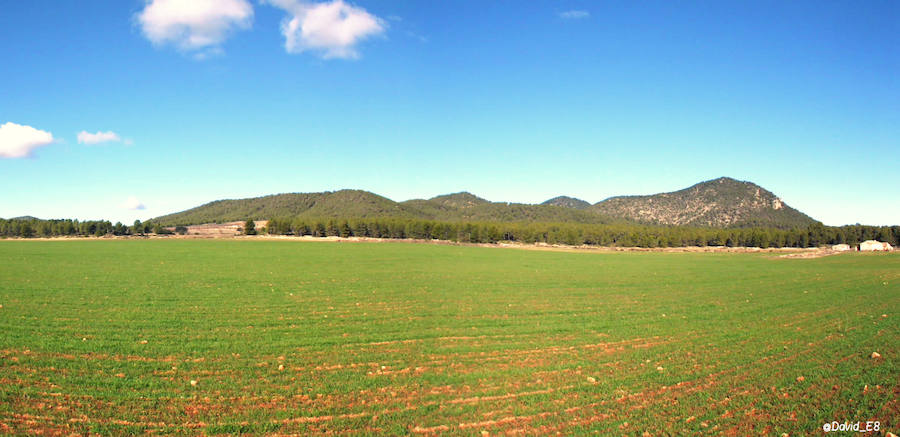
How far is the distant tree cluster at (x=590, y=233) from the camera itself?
149 metres

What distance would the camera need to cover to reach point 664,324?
19750 mm

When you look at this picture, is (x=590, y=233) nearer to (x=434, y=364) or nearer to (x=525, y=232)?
(x=525, y=232)

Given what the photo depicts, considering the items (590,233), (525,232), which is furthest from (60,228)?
(590,233)

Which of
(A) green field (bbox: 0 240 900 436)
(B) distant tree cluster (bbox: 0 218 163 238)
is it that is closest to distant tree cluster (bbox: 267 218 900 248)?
(B) distant tree cluster (bbox: 0 218 163 238)

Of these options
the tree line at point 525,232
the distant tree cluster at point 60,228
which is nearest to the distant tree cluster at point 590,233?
the tree line at point 525,232

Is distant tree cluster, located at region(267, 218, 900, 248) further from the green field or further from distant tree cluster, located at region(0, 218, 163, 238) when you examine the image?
the green field

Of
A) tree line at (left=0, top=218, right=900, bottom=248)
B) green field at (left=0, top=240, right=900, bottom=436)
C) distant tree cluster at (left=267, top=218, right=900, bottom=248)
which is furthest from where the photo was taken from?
distant tree cluster at (left=267, top=218, right=900, bottom=248)

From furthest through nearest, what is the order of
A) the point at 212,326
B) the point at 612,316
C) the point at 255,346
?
the point at 612,316 < the point at 212,326 < the point at 255,346

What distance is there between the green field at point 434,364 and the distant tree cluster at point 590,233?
136 m

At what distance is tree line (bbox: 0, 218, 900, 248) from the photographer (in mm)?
148000

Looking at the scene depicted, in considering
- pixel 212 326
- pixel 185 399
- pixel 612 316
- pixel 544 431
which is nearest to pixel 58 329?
pixel 212 326

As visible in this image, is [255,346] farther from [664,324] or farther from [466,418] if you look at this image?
[664,324]

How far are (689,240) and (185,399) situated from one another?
564 ft

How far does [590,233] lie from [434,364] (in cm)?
16142
